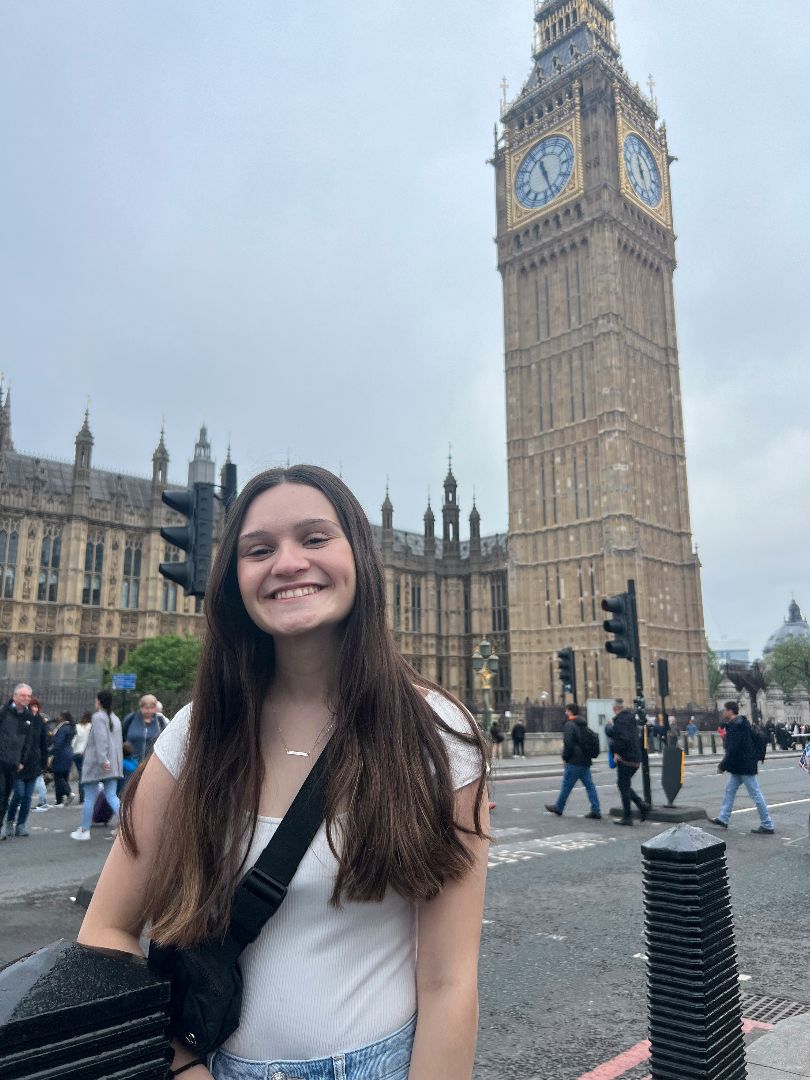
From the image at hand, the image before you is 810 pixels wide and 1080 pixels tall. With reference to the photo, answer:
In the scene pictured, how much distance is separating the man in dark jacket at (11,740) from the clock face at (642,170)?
47.5 m

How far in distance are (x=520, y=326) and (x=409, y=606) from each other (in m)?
19.5

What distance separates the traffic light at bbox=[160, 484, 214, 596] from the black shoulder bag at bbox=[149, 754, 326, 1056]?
536 centimetres

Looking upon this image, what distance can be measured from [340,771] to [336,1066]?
453 millimetres

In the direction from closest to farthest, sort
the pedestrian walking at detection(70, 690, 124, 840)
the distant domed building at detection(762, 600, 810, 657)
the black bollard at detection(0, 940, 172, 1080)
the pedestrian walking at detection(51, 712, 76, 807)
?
the black bollard at detection(0, 940, 172, 1080), the pedestrian walking at detection(70, 690, 124, 840), the pedestrian walking at detection(51, 712, 76, 807), the distant domed building at detection(762, 600, 810, 657)

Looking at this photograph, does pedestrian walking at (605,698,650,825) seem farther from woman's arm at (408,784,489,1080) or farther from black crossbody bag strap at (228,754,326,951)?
black crossbody bag strap at (228,754,326,951)

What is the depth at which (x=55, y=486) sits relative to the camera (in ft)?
140

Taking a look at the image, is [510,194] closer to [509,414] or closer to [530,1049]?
[509,414]

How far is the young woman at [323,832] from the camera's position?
48.8 inches

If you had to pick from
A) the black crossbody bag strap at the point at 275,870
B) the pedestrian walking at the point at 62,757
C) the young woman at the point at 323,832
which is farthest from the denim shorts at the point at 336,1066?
the pedestrian walking at the point at 62,757

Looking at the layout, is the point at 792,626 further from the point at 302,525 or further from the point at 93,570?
the point at 302,525

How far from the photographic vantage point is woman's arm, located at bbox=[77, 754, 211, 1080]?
127cm

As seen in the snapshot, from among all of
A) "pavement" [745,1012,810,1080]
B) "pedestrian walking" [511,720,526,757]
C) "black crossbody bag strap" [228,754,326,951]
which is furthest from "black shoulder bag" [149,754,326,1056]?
"pedestrian walking" [511,720,526,757]

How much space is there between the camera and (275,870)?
120 centimetres

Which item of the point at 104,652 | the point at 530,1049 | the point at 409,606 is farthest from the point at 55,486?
the point at 530,1049
